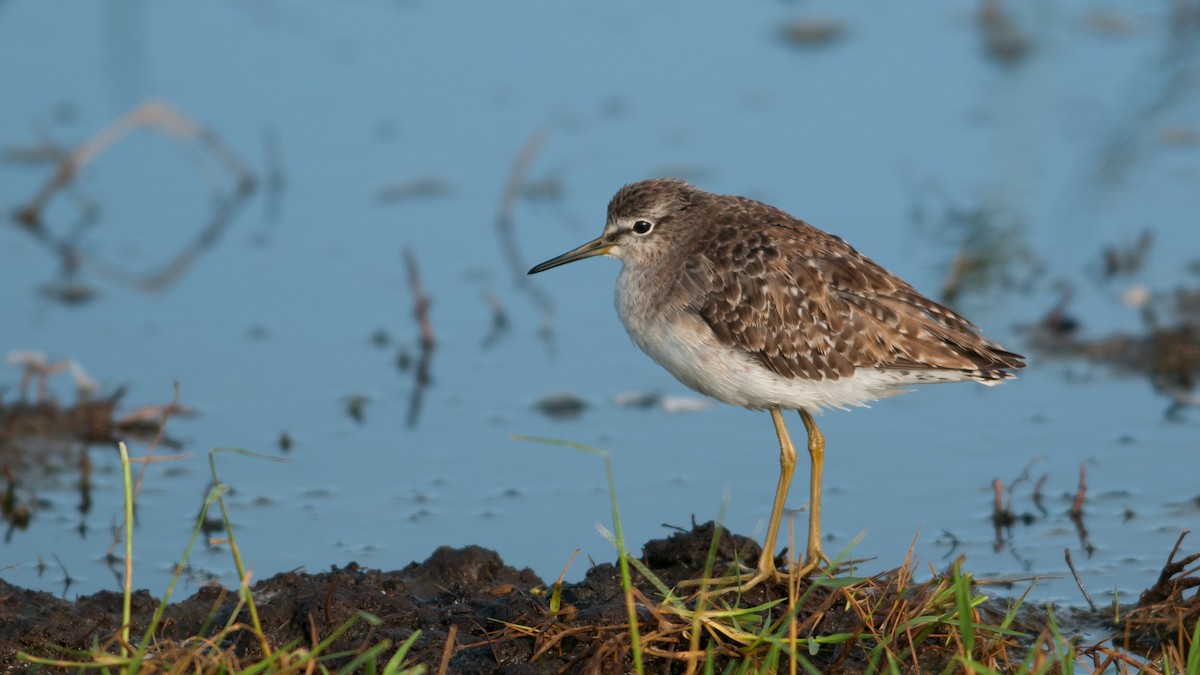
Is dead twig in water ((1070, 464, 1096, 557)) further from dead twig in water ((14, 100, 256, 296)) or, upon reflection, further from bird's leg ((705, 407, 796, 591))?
dead twig in water ((14, 100, 256, 296))

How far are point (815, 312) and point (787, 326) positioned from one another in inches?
6.1

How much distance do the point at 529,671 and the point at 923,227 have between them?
648cm

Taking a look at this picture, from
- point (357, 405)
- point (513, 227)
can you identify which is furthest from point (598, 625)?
point (513, 227)

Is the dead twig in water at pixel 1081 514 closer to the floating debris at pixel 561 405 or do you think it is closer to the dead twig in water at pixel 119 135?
the floating debris at pixel 561 405

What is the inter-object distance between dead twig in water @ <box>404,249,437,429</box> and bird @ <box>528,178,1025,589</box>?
2.62m

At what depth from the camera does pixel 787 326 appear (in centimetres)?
697

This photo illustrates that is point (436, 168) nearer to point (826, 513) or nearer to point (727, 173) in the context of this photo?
point (727, 173)

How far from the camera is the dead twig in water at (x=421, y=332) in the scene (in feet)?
32.0

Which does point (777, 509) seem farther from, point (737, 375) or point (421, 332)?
point (421, 332)

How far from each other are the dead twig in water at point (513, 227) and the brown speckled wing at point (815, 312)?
346 cm

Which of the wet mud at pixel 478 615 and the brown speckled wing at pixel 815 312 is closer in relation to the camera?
the wet mud at pixel 478 615

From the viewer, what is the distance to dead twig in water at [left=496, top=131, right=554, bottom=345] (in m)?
10.9

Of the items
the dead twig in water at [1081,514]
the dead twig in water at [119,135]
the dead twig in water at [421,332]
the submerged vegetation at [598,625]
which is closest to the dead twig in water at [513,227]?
the dead twig in water at [421,332]

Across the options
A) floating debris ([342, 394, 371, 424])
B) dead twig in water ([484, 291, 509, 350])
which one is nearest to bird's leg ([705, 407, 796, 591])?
floating debris ([342, 394, 371, 424])
